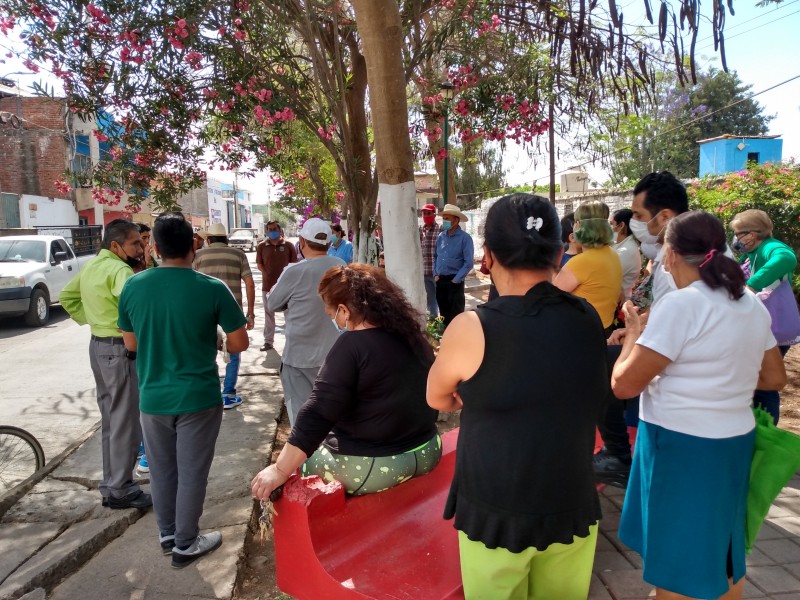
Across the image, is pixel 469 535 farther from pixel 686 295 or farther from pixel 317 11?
pixel 317 11

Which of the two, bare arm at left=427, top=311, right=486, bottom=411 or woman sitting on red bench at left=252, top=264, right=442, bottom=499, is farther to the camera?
woman sitting on red bench at left=252, top=264, right=442, bottom=499

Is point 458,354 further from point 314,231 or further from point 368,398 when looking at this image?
point 314,231

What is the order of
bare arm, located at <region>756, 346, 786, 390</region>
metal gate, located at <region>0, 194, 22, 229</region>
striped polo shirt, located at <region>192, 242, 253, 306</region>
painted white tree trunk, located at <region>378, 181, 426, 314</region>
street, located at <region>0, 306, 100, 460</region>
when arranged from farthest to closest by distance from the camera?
metal gate, located at <region>0, 194, 22, 229</region> < striped polo shirt, located at <region>192, 242, 253, 306</region> < street, located at <region>0, 306, 100, 460</region> < painted white tree trunk, located at <region>378, 181, 426, 314</region> < bare arm, located at <region>756, 346, 786, 390</region>

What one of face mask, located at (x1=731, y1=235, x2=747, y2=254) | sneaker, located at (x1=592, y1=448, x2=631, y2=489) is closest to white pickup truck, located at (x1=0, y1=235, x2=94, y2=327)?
sneaker, located at (x1=592, y1=448, x2=631, y2=489)

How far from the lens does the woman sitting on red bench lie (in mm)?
2518

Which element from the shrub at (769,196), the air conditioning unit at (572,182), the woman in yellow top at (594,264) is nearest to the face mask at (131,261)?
the woman in yellow top at (594,264)

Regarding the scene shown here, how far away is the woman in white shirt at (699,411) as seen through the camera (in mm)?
2086

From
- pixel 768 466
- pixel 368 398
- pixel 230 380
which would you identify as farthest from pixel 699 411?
pixel 230 380

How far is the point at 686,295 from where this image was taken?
2.10m

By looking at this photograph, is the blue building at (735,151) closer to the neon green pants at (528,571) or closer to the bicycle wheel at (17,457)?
the bicycle wheel at (17,457)

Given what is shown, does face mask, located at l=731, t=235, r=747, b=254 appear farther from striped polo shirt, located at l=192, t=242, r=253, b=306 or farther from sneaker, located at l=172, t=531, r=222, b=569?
striped polo shirt, located at l=192, t=242, r=253, b=306

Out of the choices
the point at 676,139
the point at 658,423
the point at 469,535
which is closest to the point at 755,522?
the point at 658,423

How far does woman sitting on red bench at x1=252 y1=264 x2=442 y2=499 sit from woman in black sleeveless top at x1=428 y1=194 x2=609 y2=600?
30.8 inches

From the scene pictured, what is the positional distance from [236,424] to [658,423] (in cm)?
395
